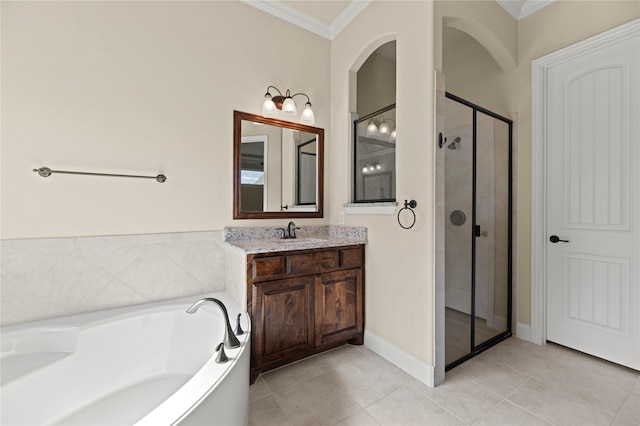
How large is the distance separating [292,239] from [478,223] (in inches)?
65.4

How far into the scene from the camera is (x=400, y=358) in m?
2.04

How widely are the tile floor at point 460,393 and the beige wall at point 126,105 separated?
4.28ft

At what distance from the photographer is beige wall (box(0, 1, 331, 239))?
164cm

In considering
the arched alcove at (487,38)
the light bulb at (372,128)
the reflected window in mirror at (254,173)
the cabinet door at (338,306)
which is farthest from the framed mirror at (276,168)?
the arched alcove at (487,38)

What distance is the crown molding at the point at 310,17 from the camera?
240 centimetres

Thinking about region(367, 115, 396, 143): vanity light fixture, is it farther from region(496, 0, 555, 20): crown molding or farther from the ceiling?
region(496, 0, 555, 20): crown molding

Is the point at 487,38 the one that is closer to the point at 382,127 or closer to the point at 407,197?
the point at 382,127

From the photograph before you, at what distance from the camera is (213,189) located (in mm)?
2230

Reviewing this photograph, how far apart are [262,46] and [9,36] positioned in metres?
1.59

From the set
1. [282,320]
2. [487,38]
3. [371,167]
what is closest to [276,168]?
[371,167]

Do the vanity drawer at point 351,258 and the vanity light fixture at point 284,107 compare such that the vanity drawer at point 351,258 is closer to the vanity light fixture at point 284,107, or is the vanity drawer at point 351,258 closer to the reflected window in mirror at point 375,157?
the reflected window in mirror at point 375,157

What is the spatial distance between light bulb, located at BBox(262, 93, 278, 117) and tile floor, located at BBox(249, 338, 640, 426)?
2.02m

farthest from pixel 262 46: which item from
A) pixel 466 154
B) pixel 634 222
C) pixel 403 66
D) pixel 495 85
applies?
pixel 634 222

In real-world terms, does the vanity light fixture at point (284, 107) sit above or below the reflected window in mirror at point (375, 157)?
above
